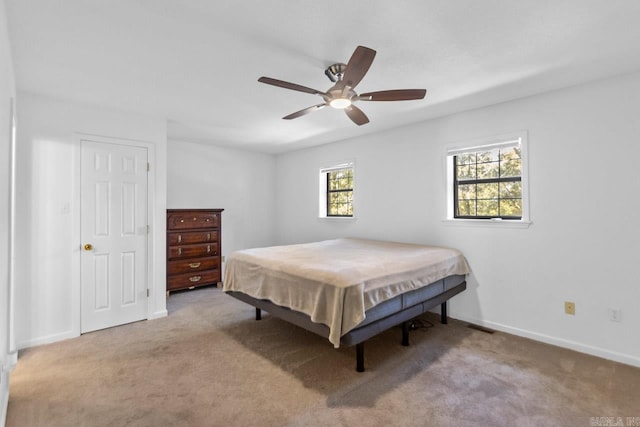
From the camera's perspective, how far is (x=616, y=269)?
2559 mm

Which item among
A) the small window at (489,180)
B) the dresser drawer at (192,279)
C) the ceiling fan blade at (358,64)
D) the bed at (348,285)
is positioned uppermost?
the ceiling fan blade at (358,64)

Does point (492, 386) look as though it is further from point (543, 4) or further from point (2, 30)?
point (2, 30)

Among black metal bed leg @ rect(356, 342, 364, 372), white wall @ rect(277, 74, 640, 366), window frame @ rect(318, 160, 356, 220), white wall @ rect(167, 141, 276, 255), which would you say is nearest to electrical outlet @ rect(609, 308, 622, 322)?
white wall @ rect(277, 74, 640, 366)

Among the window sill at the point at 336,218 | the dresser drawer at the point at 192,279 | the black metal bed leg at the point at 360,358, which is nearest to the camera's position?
the black metal bed leg at the point at 360,358

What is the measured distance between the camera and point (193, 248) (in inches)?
185

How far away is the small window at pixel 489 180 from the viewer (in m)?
3.20

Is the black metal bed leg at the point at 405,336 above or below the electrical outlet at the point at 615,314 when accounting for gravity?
below

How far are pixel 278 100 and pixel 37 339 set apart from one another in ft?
10.7

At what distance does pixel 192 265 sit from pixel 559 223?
462 cm

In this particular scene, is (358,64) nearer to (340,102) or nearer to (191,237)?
(340,102)

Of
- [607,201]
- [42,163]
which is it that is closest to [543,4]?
[607,201]

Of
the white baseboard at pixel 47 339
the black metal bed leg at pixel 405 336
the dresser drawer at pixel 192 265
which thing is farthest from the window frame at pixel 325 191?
the white baseboard at pixel 47 339

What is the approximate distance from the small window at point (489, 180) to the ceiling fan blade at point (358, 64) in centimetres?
201

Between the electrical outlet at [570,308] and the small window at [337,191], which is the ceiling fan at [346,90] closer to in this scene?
the electrical outlet at [570,308]
